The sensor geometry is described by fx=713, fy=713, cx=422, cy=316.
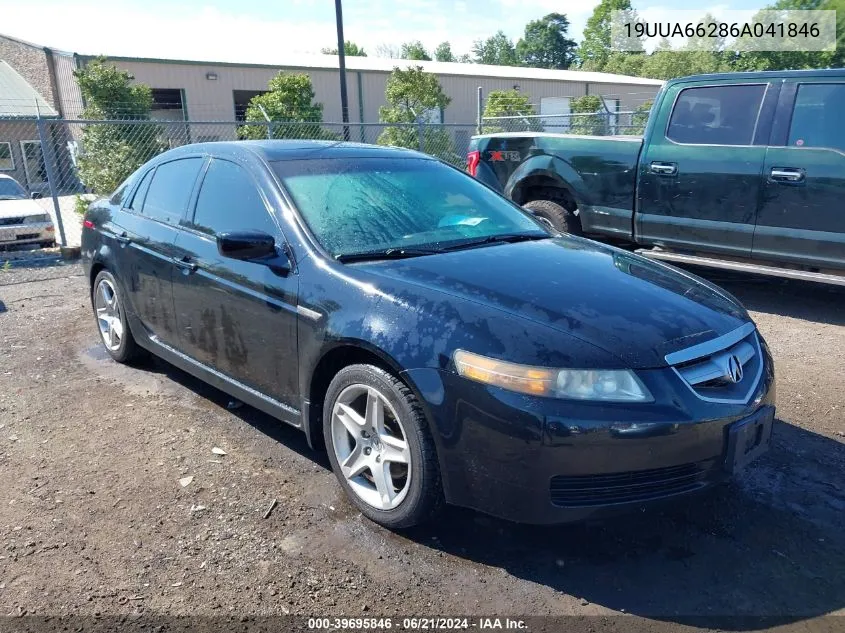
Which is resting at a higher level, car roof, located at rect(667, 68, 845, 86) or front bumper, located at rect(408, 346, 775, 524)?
car roof, located at rect(667, 68, 845, 86)

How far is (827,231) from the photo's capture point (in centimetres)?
582

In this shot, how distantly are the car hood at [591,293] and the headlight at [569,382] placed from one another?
0.09 metres

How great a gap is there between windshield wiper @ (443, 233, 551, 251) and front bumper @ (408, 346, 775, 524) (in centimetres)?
106

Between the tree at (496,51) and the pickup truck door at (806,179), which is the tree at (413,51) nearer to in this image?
the tree at (496,51)

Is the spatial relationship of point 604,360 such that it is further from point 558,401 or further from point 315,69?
point 315,69

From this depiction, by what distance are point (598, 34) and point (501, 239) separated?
88784 millimetres

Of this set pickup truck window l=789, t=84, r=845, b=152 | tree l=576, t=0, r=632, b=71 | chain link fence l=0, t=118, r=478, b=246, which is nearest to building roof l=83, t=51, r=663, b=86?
chain link fence l=0, t=118, r=478, b=246

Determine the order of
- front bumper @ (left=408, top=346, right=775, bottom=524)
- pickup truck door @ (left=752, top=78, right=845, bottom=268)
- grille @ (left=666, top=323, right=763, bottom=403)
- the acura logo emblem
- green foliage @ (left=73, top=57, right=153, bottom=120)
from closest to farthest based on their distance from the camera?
1. front bumper @ (left=408, top=346, right=775, bottom=524)
2. grille @ (left=666, top=323, right=763, bottom=403)
3. the acura logo emblem
4. pickup truck door @ (left=752, top=78, right=845, bottom=268)
5. green foliage @ (left=73, top=57, right=153, bottom=120)

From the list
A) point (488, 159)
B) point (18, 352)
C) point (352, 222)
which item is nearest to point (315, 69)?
point (488, 159)

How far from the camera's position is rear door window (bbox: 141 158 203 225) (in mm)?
4339

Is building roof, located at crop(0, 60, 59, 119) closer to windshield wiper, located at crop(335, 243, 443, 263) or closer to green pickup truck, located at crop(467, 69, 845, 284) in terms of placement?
green pickup truck, located at crop(467, 69, 845, 284)

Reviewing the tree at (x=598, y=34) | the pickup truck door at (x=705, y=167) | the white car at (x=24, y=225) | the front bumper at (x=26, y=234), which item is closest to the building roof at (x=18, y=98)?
the white car at (x=24, y=225)

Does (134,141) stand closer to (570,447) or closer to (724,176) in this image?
(724,176)

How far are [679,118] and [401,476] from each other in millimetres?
5165
